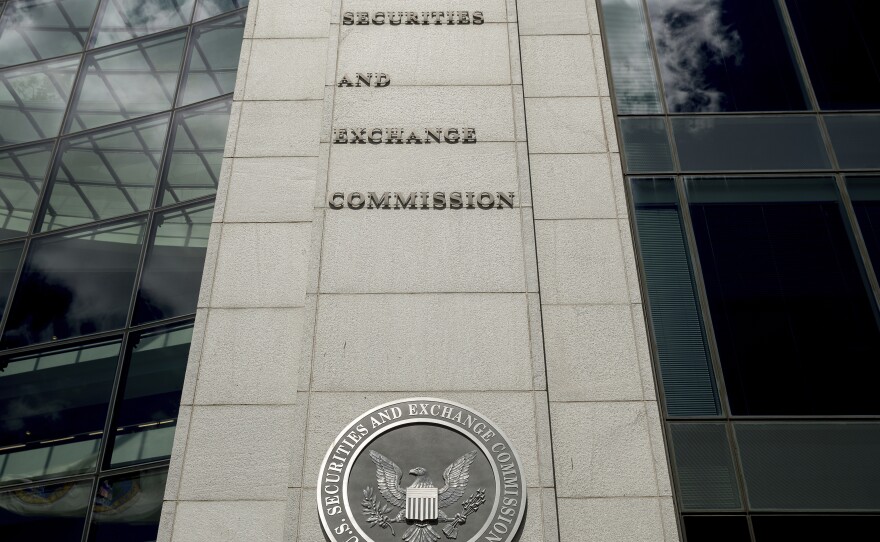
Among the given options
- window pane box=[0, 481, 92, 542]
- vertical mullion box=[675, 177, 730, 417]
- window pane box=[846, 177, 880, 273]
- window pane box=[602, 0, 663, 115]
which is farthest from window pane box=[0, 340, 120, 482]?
window pane box=[846, 177, 880, 273]

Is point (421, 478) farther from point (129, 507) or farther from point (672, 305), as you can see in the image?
point (672, 305)

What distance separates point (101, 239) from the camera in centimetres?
1493

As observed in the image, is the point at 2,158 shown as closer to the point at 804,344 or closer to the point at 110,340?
the point at 110,340

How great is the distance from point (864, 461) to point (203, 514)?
911 cm

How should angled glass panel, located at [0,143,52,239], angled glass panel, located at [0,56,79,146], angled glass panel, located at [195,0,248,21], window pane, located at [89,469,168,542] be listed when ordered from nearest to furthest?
window pane, located at [89,469,168,542], angled glass panel, located at [0,143,52,239], angled glass panel, located at [0,56,79,146], angled glass panel, located at [195,0,248,21]

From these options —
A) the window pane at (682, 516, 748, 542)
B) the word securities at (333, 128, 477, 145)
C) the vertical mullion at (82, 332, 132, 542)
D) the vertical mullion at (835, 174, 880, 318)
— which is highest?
the word securities at (333, 128, 477, 145)

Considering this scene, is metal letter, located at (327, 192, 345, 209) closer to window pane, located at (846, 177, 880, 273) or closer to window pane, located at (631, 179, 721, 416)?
window pane, located at (631, 179, 721, 416)

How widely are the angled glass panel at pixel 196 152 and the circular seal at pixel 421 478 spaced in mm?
6300

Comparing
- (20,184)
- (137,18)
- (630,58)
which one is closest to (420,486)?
(630,58)

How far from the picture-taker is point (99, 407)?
13.0 meters

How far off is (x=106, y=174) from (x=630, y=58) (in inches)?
404

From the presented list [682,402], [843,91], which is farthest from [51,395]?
[843,91]

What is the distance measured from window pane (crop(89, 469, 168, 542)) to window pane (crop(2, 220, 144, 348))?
282cm

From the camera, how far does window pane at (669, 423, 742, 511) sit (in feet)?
36.6
